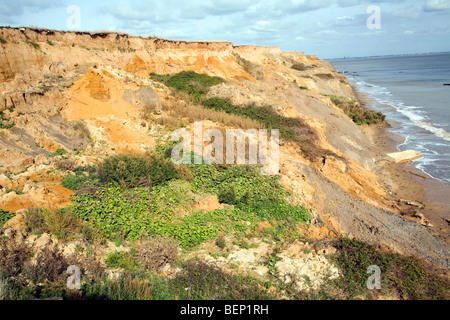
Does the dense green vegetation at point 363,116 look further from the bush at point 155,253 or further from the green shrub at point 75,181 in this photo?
the bush at point 155,253

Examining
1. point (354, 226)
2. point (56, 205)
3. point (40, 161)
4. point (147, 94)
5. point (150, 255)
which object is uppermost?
point (147, 94)

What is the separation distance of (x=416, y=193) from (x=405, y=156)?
5.38 metres

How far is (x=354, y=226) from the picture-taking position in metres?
9.58

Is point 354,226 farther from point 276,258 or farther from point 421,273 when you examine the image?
point 276,258

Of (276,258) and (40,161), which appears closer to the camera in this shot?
(276,258)

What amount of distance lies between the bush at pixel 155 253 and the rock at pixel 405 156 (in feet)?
55.6

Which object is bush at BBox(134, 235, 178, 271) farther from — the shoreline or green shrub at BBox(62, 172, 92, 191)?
the shoreline

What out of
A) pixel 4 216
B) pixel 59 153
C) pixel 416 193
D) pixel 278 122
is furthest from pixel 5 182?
pixel 416 193

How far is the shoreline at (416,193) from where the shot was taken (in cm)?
1157

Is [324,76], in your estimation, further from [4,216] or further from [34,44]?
[4,216]

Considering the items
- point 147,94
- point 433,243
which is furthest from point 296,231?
point 147,94

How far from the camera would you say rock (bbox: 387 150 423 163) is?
1831 centimetres

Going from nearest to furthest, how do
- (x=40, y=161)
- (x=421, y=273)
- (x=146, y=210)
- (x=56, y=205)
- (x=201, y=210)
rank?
(x=421, y=273) → (x=56, y=205) → (x=146, y=210) → (x=201, y=210) → (x=40, y=161)

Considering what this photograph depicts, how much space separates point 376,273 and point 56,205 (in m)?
7.66
